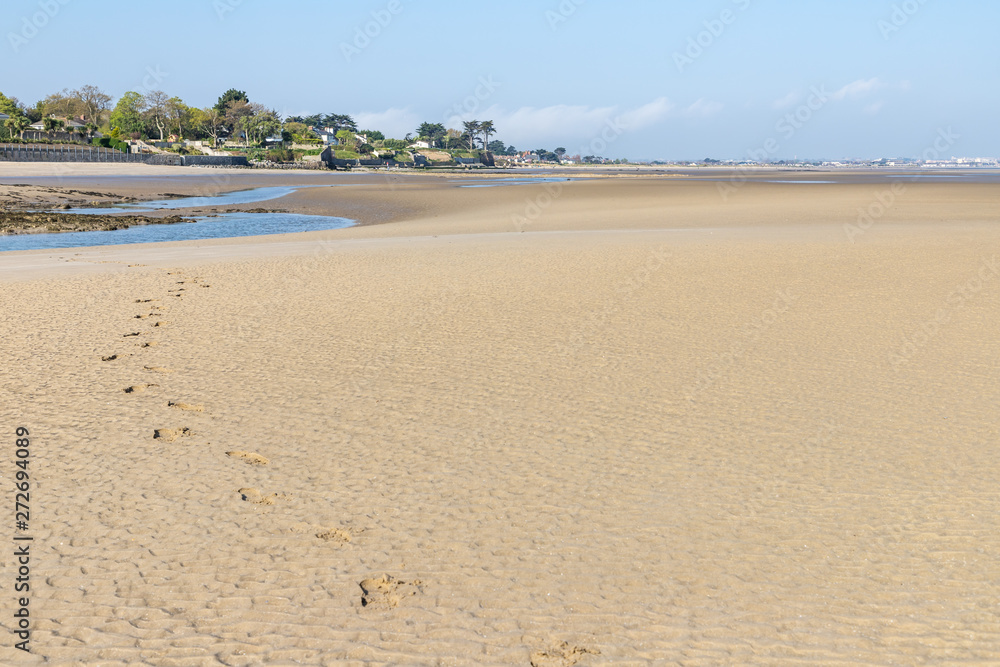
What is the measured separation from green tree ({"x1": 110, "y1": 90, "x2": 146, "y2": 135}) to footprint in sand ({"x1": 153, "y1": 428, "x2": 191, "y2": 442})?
507 feet

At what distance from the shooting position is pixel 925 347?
9.99m

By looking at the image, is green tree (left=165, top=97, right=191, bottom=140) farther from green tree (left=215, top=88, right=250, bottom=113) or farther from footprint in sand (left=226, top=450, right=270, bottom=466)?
footprint in sand (left=226, top=450, right=270, bottom=466)

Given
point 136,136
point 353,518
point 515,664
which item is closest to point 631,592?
point 515,664

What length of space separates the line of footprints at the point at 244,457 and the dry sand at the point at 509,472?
3cm

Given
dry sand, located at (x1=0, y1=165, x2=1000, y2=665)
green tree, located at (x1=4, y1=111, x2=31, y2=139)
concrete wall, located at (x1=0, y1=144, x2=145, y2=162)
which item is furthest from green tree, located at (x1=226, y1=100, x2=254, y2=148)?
dry sand, located at (x1=0, y1=165, x2=1000, y2=665)

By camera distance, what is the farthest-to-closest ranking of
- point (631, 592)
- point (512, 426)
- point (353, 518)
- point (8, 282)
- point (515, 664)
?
point (8, 282) < point (512, 426) < point (353, 518) < point (631, 592) < point (515, 664)

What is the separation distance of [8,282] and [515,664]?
14.1 metres

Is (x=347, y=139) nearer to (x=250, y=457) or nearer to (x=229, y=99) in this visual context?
(x=229, y=99)

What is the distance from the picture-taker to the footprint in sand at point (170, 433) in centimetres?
688

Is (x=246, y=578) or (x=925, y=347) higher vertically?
(x=925, y=347)

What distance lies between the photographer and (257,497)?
5738 mm

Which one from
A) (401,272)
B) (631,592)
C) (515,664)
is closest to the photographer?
(515,664)

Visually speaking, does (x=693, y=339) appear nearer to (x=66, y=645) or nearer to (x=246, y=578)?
(x=246, y=578)

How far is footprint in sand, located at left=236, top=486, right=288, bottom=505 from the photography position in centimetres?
568
